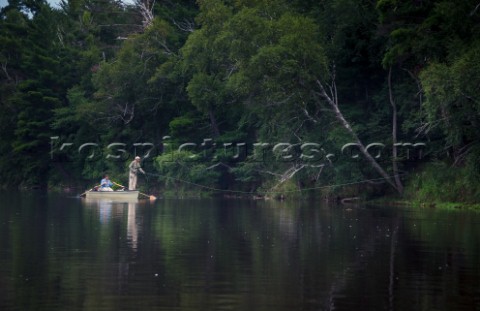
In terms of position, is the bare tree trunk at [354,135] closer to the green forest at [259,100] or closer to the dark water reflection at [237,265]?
the green forest at [259,100]

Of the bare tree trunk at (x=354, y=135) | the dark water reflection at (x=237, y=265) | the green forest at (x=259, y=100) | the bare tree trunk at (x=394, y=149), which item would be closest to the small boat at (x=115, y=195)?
the green forest at (x=259, y=100)

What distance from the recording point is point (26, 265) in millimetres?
15391

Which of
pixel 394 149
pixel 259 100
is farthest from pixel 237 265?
pixel 259 100

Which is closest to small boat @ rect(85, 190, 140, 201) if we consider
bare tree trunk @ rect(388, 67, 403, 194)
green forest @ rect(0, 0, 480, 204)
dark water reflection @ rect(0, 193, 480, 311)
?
green forest @ rect(0, 0, 480, 204)

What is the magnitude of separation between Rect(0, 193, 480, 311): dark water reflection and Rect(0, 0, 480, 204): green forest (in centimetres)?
1185

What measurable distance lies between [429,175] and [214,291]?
96.0 ft

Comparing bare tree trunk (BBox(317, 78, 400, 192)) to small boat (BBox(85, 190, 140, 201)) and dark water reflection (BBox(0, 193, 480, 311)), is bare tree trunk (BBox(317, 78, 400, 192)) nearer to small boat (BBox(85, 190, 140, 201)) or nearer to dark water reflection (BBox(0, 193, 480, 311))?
small boat (BBox(85, 190, 140, 201))

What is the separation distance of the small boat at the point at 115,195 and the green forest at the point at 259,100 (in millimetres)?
7588

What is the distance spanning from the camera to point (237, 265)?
15.8 metres

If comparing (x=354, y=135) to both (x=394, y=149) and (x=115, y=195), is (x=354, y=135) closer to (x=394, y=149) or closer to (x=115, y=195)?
(x=394, y=149)

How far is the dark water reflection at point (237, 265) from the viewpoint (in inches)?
480

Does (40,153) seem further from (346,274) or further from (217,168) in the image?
(346,274)

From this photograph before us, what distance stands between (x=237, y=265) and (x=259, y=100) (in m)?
30.9

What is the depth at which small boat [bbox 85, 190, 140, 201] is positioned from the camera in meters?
45.2
